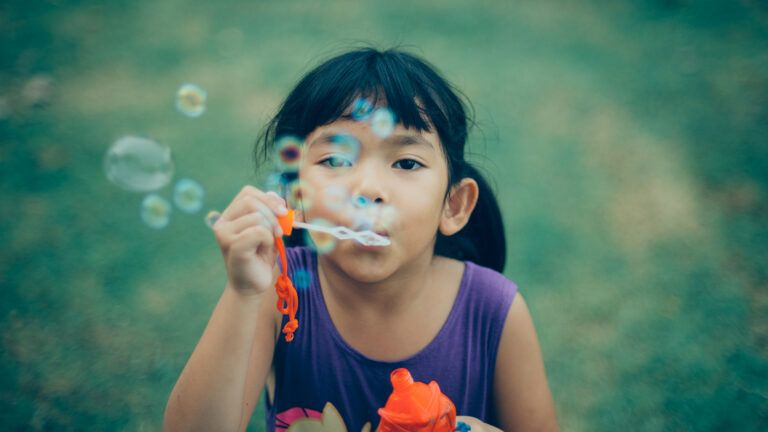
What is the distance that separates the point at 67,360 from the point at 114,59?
7.12ft

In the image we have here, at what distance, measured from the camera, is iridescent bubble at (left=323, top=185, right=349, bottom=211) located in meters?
1.10

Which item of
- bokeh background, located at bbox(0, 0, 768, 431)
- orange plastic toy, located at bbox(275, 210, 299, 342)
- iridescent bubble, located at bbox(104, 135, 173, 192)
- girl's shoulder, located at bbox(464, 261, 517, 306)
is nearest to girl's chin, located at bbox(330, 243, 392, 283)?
orange plastic toy, located at bbox(275, 210, 299, 342)

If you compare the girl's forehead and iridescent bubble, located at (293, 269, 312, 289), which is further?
iridescent bubble, located at (293, 269, 312, 289)

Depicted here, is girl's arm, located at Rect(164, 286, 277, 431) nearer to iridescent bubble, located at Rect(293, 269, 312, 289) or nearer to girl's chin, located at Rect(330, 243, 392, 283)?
girl's chin, located at Rect(330, 243, 392, 283)

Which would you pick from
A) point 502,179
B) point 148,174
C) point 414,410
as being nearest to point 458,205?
point 414,410

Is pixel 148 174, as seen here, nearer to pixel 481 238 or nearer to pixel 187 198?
pixel 187 198

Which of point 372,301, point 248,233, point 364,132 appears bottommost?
point 372,301

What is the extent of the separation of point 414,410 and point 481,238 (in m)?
0.69

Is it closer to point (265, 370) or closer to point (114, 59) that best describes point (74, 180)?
point (114, 59)

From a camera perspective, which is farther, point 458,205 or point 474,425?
point 458,205

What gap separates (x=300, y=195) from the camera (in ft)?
4.13

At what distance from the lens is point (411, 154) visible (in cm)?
118

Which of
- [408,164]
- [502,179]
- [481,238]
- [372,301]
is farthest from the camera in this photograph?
[502,179]

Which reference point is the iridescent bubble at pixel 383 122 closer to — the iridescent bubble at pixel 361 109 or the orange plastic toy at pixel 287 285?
the iridescent bubble at pixel 361 109
